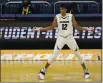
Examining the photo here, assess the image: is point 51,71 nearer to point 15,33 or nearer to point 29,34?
point 29,34

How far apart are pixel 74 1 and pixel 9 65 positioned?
677 cm

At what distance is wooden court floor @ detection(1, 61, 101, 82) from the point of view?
9523 mm

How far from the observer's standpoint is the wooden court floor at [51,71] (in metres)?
9.52

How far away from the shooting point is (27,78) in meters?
9.65

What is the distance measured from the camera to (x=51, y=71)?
433 inches

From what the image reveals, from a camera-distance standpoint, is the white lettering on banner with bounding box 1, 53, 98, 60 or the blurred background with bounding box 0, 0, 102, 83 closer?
the blurred background with bounding box 0, 0, 102, 83

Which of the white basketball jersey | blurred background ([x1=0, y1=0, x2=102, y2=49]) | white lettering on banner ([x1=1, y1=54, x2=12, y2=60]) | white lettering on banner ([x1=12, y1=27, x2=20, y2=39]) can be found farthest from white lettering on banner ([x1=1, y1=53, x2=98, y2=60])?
the white basketball jersey

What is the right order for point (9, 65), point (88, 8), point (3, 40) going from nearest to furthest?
point (9, 65) < point (3, 40) < point (88, 8)

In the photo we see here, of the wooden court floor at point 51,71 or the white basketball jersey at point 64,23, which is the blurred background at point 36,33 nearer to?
the wooden court floor at point 51,71

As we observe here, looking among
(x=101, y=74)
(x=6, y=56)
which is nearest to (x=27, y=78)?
(x=101, y=74)

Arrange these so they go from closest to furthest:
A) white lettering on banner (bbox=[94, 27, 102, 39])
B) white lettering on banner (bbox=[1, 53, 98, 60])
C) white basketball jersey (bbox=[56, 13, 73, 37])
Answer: white basketball jersey (bbox=[56, 13, 73, 37]) → white lettering on banner (bbox=[1, 53, 98, 60]) → white lettering on banner (bbox=[94, 27, 102, 39])

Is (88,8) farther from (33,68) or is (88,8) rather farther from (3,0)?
(33,68)

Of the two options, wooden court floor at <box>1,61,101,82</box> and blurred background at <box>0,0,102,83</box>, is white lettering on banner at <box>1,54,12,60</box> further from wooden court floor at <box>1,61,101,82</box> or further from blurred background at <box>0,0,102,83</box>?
wooden court floor at <box>1,61,101,82</box>

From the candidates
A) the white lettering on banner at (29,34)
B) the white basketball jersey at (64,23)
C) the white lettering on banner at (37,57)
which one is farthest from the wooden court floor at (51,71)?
the white lettering on banner at (29,34)
